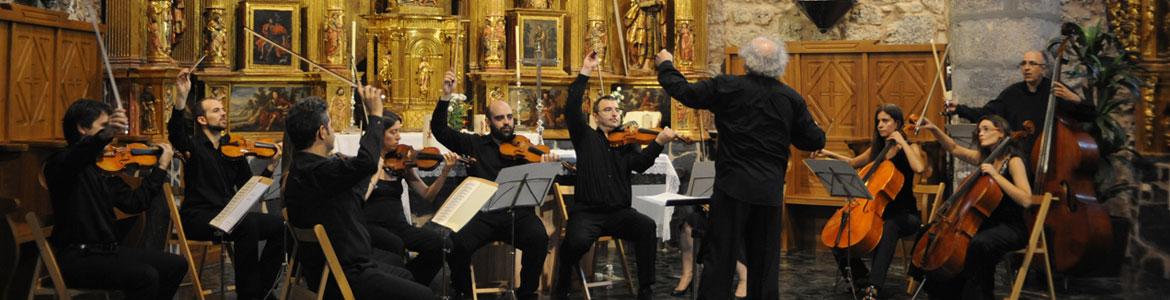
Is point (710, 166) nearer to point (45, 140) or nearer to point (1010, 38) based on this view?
point (1010, 38)

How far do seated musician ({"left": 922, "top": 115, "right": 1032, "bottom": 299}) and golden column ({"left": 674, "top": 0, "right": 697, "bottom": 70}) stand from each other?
485 centimetres

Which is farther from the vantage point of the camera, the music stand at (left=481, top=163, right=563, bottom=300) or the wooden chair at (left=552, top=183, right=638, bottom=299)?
the wooden chair at (left=552, top=183, right=638, bottom=299)

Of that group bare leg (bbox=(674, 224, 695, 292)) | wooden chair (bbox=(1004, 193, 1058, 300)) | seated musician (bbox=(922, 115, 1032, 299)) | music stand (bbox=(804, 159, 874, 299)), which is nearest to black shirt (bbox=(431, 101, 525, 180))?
bare leg (bbox=(674, 224, 695, 292))

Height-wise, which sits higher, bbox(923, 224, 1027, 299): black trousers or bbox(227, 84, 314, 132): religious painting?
bbox(227, 84, 314, 132): religious painting

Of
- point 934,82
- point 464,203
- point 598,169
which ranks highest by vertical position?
point 934,82

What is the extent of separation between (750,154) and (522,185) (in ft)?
4.61

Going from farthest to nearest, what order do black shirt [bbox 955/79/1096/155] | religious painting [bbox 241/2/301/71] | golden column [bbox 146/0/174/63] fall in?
religious painting [bbox 241/2/301/71], golden column [bbox 146/0/174/63], black shirt [bbox 955/79/1096/155]

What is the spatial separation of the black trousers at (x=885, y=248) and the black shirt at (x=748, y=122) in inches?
74.3

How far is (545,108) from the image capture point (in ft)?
37.1

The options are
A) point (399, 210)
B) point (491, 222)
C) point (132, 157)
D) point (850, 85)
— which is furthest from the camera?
point (850, 85)

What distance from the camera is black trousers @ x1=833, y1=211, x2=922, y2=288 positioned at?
A: 7.50 m

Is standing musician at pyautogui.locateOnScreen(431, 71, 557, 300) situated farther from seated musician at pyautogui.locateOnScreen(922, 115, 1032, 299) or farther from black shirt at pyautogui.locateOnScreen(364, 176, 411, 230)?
seated musician at pyautogui.locateOnScreen(922, 115, 1032, 299)

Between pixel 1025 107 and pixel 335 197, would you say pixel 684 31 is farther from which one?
pixel 335 197

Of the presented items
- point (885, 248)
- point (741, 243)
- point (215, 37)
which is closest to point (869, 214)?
point (885, 248)
